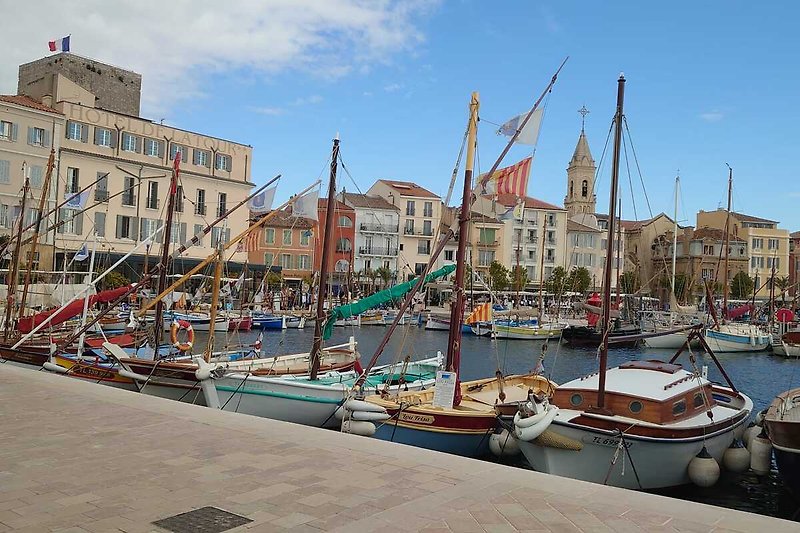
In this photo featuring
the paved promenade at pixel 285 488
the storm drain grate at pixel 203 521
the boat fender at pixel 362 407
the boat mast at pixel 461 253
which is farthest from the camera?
the boat mast at pixel 461 253

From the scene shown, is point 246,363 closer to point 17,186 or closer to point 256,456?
point 256,456

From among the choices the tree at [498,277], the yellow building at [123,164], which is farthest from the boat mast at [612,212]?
the tree at [498,277]

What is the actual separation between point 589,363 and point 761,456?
2902 centimetres

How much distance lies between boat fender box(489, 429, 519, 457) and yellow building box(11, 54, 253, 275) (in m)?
38.5

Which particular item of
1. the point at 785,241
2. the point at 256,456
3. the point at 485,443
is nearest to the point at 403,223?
the point at 785,241

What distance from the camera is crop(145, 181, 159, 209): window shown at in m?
61.7

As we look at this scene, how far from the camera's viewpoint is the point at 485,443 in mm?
17156

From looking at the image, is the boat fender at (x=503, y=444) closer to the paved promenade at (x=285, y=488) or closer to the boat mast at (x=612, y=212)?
the boat mast at (x=612, y=212)

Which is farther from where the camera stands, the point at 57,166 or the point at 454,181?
the point at 57,166

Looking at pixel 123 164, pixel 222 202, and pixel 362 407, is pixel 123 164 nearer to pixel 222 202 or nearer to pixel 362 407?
pixel 222 202

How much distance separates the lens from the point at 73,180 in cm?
5700

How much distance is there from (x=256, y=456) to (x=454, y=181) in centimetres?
1072

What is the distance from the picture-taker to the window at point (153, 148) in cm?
6131

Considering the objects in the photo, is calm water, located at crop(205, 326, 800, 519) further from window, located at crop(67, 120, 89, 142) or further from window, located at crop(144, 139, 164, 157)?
window, located at crop(67, 120, 89, 142)
